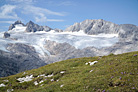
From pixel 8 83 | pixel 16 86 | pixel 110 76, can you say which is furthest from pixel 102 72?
pixel 8 83

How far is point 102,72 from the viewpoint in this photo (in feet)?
73.9

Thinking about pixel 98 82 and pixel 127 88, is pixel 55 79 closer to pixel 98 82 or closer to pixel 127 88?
pixel 98 82

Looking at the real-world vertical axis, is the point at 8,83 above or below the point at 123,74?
below

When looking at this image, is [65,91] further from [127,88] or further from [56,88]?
[127,88]

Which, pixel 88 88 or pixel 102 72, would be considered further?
pixel 102 72

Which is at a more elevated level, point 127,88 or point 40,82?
point 127,88

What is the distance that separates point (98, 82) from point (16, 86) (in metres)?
13.9

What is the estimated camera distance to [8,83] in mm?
27797

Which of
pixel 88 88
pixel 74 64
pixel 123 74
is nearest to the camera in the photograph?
pixel 88 88

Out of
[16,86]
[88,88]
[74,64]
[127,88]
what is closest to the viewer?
[127,88]

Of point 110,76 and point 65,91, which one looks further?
point 110,76

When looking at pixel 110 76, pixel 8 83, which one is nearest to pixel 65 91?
pixel 110 76

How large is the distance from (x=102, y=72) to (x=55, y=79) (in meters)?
7.86

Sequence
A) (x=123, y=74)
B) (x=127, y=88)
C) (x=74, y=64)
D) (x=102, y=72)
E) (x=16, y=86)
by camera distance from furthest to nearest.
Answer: (x=74, y=64) → (x=16, y=86) → (x=102, y=72) → (x=123, y=74) → (x=127, y=88)
